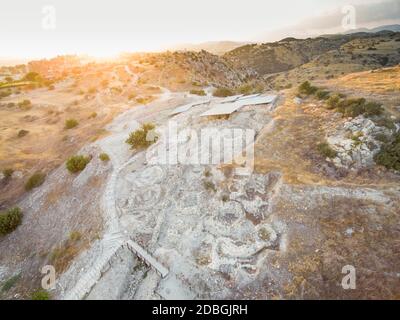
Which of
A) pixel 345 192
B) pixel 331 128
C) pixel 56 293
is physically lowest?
pixel 56 293

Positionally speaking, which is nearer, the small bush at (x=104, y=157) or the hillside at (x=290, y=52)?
the small bush at (x=104, y=157)

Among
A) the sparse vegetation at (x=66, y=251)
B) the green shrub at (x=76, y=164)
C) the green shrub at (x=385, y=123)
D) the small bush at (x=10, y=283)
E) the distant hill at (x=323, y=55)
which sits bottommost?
the small bush at (x=10, y=283)

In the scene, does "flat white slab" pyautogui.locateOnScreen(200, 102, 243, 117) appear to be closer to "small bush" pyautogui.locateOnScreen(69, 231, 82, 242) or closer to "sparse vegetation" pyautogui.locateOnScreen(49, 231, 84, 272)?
"small bush" pyautogui.locateOnScreen(69, 231, 82, 242)

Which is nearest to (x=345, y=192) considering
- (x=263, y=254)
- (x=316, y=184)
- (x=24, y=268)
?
(x=316, y=184)

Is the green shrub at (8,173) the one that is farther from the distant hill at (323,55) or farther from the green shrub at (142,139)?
the distant hill at (323,55)


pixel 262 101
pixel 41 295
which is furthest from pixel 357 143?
pixel 41 295

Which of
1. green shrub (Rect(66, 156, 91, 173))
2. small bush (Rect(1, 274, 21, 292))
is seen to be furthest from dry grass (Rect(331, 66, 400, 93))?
small bush (Rect(1, 274, 21, 292))

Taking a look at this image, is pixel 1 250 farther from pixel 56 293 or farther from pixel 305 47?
pixel 305 47

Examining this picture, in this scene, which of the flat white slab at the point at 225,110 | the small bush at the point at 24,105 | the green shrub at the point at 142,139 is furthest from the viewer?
the small bush at the point at 24,105

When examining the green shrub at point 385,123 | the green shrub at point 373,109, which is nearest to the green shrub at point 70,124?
the green shrub at point 373,109
